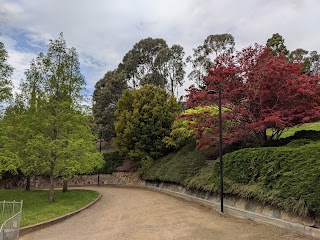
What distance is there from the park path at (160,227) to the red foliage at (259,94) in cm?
450

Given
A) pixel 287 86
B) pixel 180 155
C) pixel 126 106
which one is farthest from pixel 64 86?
pixel 126 106

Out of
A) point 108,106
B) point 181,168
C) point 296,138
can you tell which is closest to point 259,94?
point 296,138

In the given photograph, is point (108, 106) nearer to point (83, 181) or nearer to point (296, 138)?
point (83, 181)

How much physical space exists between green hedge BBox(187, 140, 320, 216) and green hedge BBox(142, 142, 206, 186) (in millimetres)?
4895

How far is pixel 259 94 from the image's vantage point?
13.2 metres

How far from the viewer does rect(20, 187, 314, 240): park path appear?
8.22 metres

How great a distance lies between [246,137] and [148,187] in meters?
13.2

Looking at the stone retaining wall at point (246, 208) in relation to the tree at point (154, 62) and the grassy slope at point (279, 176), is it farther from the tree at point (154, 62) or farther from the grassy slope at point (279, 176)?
the tree at point (154, 62)

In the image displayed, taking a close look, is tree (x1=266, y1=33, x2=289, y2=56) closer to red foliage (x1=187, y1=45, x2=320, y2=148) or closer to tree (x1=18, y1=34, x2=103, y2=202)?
red foliage (x1=187, y1=45, x2=320, y2=148)

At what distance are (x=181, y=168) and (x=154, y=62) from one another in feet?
98.2

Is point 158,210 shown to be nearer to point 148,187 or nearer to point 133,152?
point 148,187

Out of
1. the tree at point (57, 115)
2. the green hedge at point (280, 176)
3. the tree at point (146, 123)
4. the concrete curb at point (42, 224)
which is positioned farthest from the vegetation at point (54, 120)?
the tree at point (146, 123)

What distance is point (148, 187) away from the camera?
25328 mm

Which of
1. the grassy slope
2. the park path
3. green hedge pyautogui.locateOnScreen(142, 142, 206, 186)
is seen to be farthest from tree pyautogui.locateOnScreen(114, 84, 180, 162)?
the park path
